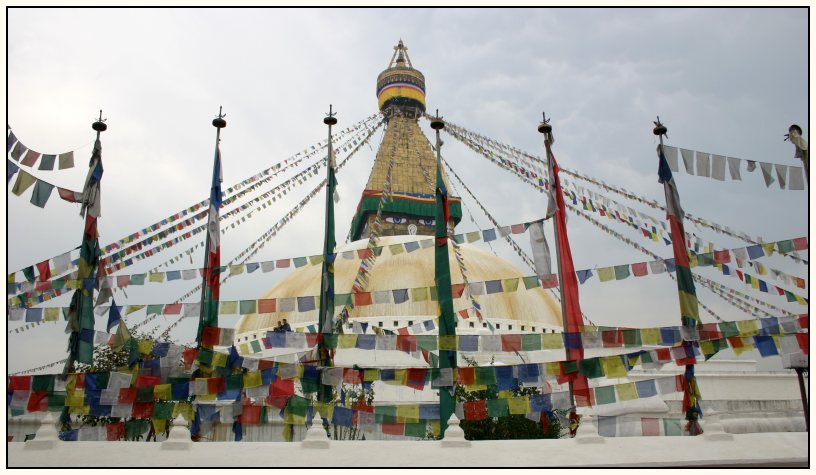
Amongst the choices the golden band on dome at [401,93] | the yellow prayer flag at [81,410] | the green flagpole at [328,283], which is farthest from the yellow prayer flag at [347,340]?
the golden band on dome at [401,93]

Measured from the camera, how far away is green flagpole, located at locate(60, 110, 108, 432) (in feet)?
32.2

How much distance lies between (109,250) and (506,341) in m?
7.35

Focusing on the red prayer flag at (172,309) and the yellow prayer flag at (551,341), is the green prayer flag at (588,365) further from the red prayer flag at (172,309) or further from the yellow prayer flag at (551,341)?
the red prayer flag at (172,309)

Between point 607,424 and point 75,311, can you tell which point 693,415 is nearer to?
point 607,424

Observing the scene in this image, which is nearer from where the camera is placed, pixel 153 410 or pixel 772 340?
pixel 772 340

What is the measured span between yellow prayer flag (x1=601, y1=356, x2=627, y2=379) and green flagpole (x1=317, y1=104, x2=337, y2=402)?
4.42m

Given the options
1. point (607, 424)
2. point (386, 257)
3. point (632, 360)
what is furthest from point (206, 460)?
point (386, 257)

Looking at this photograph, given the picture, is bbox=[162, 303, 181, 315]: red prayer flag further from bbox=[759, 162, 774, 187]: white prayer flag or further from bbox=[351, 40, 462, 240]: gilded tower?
bbox=[351, 40, 462, 240]: gilded tower

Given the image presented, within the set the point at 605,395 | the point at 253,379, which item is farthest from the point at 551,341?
the point at 253,379

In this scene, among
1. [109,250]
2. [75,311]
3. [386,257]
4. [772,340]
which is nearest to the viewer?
[772,340]

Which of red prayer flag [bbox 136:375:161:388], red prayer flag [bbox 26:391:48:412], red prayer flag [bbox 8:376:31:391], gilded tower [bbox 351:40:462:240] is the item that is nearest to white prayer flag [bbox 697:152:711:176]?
red prayer flag [bbox 136:375:161:388]

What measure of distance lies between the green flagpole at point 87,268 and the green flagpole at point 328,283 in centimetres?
370

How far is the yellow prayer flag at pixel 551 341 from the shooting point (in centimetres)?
942

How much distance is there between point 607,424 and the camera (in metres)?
9.04
